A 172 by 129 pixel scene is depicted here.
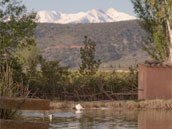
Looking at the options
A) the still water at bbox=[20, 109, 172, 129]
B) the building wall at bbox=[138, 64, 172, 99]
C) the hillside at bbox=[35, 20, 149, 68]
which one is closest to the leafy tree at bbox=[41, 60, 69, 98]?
the building wall at bbox=[138, 64, 172, 99]

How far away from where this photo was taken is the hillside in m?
120

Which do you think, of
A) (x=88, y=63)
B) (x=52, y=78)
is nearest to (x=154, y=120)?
(x=52, y=78)

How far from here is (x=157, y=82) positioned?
26625mm

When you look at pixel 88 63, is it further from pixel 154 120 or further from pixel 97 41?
pixel 97 41

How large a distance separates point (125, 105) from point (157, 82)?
3862 mm

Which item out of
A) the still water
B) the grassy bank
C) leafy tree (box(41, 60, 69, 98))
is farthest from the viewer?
leafy tree (box(41, 60, 69, 98))

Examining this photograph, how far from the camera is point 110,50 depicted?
12700 cm

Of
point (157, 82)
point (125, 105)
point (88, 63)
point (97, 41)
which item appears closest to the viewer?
point (125, 105)

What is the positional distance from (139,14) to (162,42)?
363 centimetres

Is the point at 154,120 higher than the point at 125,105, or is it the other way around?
the point at 125,105

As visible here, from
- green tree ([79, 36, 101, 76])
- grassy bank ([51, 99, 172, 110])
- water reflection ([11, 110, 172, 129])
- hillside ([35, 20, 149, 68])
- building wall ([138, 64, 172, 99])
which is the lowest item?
water reflection ([11, 110, 172, 129])

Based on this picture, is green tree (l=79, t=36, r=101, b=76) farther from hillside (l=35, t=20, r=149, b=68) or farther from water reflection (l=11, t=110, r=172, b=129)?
hillside (l=35, t=20, r=149, b=68)

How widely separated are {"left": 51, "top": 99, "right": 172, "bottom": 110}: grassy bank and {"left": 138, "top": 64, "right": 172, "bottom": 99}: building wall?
2955 mm

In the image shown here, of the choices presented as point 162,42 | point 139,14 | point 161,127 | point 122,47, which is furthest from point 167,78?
point 122,47
